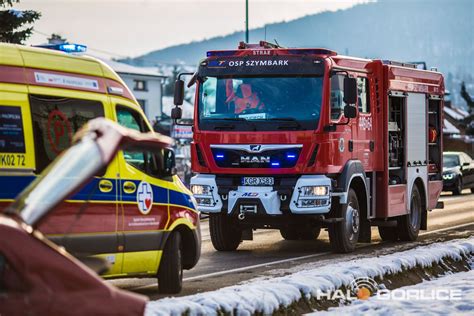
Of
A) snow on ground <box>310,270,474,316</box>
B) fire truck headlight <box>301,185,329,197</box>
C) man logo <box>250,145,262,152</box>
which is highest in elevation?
man logo <box>250,145,262,152</box>

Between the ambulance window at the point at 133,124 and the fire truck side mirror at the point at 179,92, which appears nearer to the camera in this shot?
the ambulance window at the point at 133,124

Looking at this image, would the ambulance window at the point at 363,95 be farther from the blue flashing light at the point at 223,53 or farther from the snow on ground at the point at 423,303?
the snow on ground at the point at 423,303

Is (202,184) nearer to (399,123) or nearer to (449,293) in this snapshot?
(399,123)

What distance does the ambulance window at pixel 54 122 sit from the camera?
10.6m

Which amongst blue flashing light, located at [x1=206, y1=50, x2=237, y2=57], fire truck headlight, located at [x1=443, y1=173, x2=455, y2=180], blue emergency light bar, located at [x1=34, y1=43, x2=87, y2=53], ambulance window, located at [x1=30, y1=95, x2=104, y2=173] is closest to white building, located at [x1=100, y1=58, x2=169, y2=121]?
fire truck headlight, located at [x1=443, y1=173, x2=455, y2=180]

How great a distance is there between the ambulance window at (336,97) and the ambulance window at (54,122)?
6922 mm

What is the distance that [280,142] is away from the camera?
17.3 metres

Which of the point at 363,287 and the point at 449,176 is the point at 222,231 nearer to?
the point at 363,287

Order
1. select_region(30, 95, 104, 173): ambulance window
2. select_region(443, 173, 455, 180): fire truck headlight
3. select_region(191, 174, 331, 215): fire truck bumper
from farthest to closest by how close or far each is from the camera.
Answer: select_region(443, 173, 455, 180): fire truck headlight
select_region(191, 174, 331, 215): fire truck bumper
select_region(30, 95, 104, 173): ambulance window

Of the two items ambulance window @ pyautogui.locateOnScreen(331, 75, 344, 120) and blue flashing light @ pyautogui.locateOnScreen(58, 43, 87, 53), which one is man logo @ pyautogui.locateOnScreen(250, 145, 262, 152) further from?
blue flashing light @ pyautogui.locateOnScreen(58, 43, 87, 53)

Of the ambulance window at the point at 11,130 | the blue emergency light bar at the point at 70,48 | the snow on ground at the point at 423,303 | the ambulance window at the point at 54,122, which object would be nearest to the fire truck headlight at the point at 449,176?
the snow on ground at the point at 423,303

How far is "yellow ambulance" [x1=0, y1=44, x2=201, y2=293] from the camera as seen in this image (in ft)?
34.0

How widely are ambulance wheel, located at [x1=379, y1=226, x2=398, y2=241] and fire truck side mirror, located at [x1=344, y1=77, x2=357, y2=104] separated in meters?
4.05

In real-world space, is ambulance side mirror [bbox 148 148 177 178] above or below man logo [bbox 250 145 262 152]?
below
